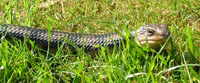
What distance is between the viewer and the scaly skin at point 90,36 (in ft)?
13.8

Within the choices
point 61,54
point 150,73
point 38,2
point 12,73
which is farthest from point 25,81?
point 38,2

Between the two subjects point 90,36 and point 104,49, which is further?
point 90,36

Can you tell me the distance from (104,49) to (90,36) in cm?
69

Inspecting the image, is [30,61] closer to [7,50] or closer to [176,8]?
[7,50]

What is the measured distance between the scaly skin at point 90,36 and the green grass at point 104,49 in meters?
0.13

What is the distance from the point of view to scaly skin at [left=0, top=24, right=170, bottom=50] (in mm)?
4199

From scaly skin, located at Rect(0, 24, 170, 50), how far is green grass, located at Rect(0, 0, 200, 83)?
128 millimetres

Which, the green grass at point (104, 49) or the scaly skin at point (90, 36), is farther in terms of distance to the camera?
the scaly skin at point (90, 36)

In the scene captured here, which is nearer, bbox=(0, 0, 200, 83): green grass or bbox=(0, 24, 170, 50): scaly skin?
bbox=(0, 0, 200, 83): green grass

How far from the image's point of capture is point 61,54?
4.23 meters

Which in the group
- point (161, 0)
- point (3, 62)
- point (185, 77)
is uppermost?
point (161, 0)

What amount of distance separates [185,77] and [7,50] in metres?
1.70

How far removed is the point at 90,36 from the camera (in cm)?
465

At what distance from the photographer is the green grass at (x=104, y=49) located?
3.64 meters
